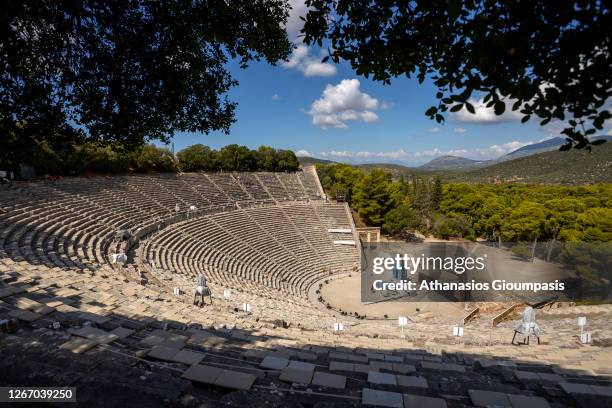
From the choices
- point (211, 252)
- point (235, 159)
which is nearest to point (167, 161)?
point (235, 159)

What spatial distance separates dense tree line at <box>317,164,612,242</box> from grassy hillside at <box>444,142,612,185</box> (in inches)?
2565

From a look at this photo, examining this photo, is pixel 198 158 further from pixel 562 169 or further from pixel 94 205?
pixel 562 169

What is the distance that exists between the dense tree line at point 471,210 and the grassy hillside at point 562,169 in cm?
6516

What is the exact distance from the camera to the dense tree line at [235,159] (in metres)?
36.7

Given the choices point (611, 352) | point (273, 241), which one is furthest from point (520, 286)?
point (273, 241)

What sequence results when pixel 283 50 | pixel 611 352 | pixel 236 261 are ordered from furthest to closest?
1. pixel 236 261
2. pixel 611 352
3. pixel 283 50

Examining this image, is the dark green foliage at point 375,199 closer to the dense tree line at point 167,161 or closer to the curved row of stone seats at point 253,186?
the curved row of stone seats at point 253,186

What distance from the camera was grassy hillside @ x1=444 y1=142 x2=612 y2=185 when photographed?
94.6m

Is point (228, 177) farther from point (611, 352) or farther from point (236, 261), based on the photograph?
point (611, 352)

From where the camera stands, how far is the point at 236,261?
20.3m

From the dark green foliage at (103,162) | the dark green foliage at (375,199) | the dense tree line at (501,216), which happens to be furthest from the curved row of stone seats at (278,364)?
the dark green foliage at (375,199)

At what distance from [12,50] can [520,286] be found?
2125 cm

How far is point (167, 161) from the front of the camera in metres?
33.3

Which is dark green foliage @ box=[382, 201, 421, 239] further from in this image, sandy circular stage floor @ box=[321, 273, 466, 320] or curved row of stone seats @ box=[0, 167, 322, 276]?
curved row of stone seats @ box=[0, 167, 322, 276]
